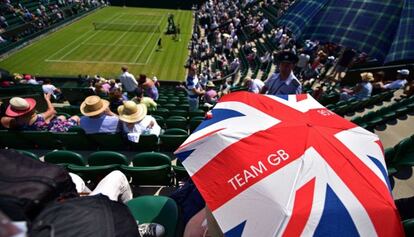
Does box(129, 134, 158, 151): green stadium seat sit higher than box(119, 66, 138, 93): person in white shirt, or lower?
higher

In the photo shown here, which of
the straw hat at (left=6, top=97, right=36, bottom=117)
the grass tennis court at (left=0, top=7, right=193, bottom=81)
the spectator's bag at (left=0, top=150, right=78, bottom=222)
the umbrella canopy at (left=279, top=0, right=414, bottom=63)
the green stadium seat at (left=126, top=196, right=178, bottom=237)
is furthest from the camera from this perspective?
the grass tennis court at (left=0, top=7, right=193, bottom=81)

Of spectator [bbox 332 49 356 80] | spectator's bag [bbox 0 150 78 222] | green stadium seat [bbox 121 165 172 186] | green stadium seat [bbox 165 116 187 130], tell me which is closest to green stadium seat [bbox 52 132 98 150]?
green stadium seat [bbox 165 116 187 130]

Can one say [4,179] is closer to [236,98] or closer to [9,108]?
[236,98]

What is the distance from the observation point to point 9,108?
565 centimetres

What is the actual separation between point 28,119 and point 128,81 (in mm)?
4893

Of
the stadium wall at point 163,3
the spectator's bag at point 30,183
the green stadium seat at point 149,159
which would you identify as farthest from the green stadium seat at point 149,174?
the stadium wall at point 163,3

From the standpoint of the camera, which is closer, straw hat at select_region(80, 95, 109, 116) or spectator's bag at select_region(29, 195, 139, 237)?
spectator's bag at select_region(29, 195, 139, 237)

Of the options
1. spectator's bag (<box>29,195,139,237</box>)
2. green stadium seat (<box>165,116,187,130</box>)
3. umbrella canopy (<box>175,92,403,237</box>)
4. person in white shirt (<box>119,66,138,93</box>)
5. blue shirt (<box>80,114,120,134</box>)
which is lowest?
person in white shirt (<box>119,66,138,93</box>)

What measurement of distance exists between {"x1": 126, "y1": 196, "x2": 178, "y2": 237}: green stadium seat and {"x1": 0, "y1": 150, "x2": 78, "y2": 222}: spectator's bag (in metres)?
1.31

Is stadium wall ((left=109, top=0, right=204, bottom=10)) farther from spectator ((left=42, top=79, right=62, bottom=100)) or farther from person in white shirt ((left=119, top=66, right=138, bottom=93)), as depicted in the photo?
person in white shirt ((left=119, top=66, right=138, bottom=93))

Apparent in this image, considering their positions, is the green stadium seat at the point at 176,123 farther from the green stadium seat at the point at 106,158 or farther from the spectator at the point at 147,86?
the spectator at the point at 147,86

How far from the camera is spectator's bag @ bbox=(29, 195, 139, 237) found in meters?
1.17

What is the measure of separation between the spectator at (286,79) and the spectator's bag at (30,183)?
418 cm

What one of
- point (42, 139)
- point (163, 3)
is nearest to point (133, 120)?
point (42, 139)
